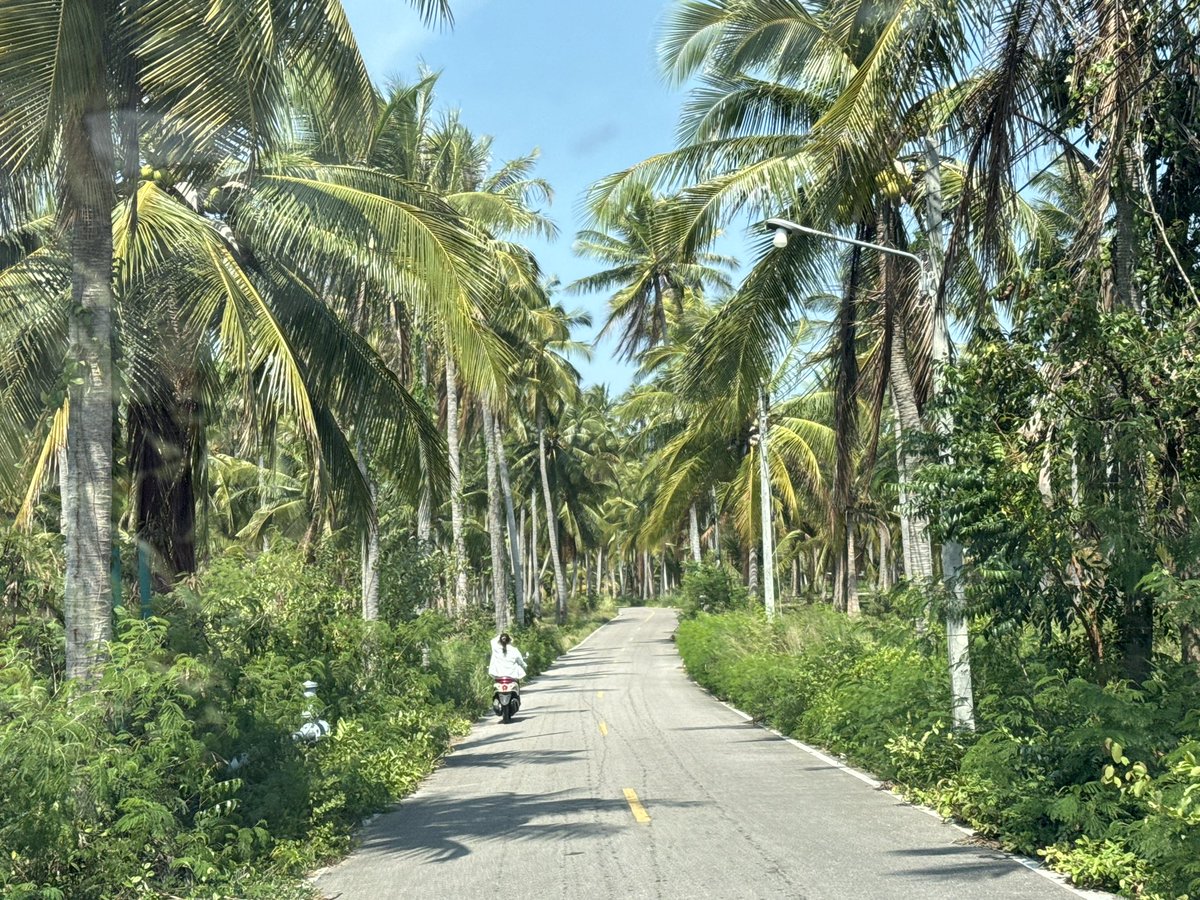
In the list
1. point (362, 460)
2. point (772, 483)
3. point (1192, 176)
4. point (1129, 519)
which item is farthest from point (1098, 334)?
point (772, 483)

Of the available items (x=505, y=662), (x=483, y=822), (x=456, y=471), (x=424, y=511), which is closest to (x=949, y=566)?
(x=483, y=822)

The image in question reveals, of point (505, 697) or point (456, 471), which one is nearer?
point (505, 697)

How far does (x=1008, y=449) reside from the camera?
9961 millimetres

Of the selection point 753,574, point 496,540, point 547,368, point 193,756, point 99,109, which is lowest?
point 193,756

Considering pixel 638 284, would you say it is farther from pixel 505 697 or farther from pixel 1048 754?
pixel 1048 754

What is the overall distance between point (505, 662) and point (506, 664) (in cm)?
10

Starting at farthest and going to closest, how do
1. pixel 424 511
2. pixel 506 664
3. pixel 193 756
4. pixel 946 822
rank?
pixel 424 511
pixel 506 664
pixel 946 822
pixel 193 756

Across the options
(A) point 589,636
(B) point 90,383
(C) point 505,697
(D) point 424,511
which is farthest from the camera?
(A) point 589,636

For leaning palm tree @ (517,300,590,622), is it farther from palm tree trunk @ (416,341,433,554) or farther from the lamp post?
the lamp post

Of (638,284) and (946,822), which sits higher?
(638,284)

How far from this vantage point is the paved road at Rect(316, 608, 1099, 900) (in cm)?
784

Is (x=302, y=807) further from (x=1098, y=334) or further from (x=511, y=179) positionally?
(x=511, y=179)

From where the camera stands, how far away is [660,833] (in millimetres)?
9672

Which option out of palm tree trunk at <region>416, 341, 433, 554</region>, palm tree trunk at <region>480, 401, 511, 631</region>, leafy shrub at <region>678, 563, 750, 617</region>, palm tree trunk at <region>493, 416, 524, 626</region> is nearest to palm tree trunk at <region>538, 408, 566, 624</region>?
palm tree trunk at <region>493, 416, 524, 626</region>
